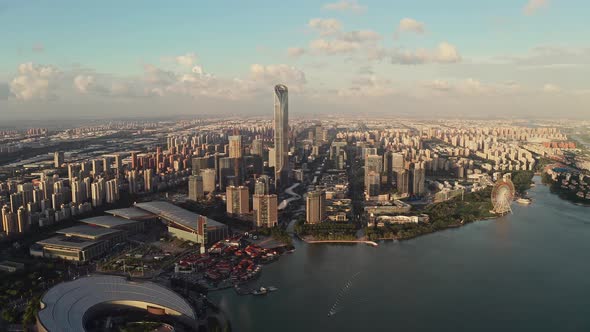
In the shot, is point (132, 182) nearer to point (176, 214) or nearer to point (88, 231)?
point (176, 214)

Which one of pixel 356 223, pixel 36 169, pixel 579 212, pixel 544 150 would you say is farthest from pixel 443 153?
pixel 36 169

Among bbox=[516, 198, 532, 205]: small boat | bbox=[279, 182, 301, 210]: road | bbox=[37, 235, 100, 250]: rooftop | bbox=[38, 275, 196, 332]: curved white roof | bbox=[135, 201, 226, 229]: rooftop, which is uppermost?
bbox=[135, 201, 226, 229]: rooftop

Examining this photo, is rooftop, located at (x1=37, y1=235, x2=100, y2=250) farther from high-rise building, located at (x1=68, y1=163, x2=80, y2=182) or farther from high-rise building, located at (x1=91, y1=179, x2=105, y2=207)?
high-rise building, located at (x1=68, y1=163, x2=80, y2=182)

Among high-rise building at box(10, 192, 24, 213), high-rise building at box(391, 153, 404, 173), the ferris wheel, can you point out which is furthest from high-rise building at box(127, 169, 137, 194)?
the ferris wheel

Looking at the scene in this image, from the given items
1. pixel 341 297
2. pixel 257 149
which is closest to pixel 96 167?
pixel 257 149

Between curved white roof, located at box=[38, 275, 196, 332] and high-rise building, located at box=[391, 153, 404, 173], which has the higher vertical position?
high-rise building, located at box=[391, 153, 404, 173]

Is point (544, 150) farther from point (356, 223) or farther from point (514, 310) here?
point (514, 310)
